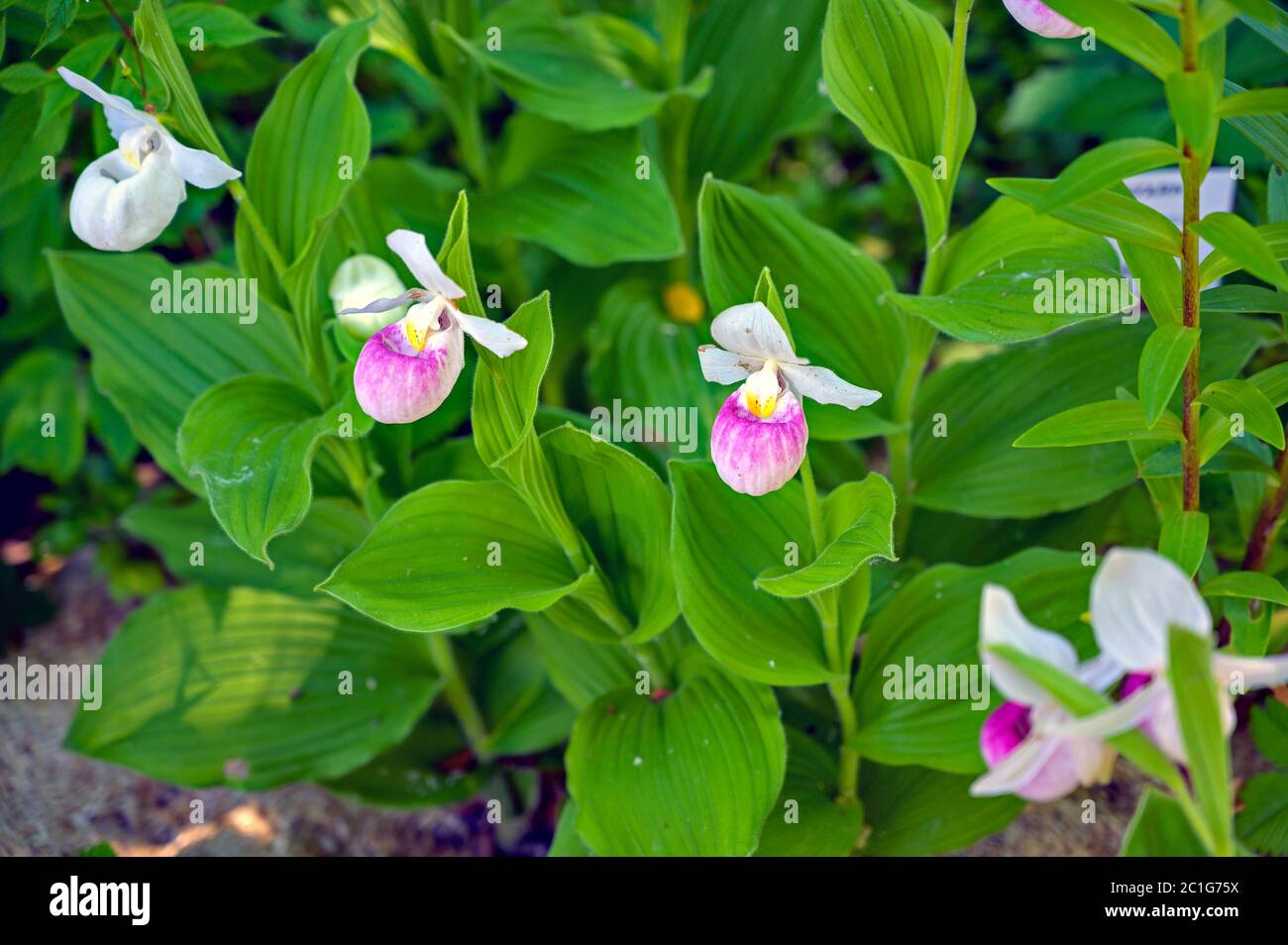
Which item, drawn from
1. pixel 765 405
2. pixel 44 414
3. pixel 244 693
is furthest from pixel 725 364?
pixel 44 414

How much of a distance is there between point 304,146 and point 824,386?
71cm

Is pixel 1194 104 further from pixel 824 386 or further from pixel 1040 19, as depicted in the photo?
pixel 824 386

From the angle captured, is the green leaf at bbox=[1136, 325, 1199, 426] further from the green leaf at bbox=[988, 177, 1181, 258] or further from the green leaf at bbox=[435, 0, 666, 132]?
the green leaf at bbox=[435, 0, 666, 132]

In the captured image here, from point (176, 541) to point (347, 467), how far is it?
0.42 metres

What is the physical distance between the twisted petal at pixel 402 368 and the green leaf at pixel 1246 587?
816 millimetres

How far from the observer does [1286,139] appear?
3.71 ft

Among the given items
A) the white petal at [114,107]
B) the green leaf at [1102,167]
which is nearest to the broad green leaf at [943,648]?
the green leaf at [1102,167]

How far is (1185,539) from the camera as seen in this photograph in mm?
1095

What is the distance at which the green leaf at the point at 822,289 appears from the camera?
52.2 inches

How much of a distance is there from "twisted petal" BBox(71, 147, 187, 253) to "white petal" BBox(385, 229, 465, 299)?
288mm

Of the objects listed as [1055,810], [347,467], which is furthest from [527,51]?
[1055,810]

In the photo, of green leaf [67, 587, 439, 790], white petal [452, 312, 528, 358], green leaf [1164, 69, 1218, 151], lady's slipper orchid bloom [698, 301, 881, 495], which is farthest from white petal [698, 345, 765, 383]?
green leaf [67, 587, 439, 790]

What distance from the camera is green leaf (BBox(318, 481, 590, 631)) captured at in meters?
1.13
